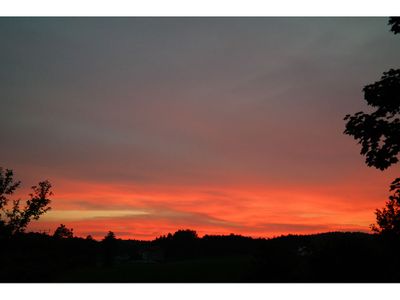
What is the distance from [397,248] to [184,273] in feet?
38.0

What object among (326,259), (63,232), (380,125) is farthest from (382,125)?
(63,232)

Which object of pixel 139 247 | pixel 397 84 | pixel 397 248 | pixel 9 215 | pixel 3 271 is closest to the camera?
pixel 397 84

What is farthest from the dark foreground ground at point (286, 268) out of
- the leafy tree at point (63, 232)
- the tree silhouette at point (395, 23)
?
the leafy tree at point (63, 232)

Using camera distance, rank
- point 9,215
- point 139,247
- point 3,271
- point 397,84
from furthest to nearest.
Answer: point 139,247 < point 9,215 < point 3,271 < point 397,84

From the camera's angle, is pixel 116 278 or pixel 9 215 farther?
pixel 9 215

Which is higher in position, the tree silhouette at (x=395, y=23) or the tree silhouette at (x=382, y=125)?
the tree silhouette at (x=395, y=23)

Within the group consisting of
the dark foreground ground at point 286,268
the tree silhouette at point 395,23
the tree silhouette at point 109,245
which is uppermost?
the tree silhouette at point 395,23

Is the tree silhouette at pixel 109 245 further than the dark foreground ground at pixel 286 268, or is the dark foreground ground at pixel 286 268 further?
the tree silhouette at pixel 109 245

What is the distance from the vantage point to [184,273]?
71.5 feet

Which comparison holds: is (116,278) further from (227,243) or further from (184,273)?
(227,243)

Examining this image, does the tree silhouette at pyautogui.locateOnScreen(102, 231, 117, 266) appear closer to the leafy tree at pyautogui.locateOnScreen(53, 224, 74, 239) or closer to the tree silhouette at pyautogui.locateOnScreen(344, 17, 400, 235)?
the leafy tree at pyautogui.locateOnScreen(53, 224, 74, 239)

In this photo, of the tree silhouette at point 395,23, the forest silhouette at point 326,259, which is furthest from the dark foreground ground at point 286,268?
the tree silhouette at point 395,23

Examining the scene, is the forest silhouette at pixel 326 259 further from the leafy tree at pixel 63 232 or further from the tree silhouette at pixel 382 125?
the leafy tree at pixel 63 232

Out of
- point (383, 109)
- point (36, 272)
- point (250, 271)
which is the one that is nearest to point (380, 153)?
point (383, 109)
